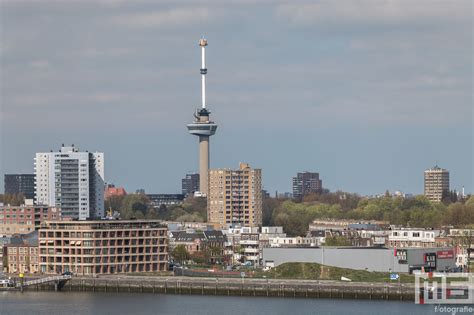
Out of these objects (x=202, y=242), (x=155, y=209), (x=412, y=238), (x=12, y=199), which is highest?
(x=12, y=199)

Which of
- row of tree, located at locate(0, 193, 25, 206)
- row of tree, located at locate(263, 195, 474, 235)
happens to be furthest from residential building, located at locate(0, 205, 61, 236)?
row of tree, located at locate(0, 193, 25, 206)

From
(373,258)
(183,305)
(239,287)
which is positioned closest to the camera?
(183,305)

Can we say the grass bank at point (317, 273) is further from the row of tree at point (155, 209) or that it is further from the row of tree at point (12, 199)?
the row of tree at point (12, 199)

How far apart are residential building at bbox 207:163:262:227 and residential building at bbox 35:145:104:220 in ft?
53.0

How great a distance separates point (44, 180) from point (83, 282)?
72635mm

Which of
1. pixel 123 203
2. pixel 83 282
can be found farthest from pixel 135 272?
pixel 123 203

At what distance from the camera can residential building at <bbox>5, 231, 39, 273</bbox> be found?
101812 mm

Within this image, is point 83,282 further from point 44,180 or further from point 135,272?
point 44,180

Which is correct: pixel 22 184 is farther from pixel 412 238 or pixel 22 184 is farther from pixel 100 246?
pixel 100 246

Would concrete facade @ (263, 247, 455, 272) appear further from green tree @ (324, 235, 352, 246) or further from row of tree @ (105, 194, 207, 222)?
row of tree @ (105, 194, 207, 222)

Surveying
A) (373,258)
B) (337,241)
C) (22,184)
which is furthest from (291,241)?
(22,184)

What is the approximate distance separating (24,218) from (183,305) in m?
48.6

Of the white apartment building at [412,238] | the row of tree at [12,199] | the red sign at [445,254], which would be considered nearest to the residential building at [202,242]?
the white apartment building at [412,238]

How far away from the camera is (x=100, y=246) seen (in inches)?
3861
